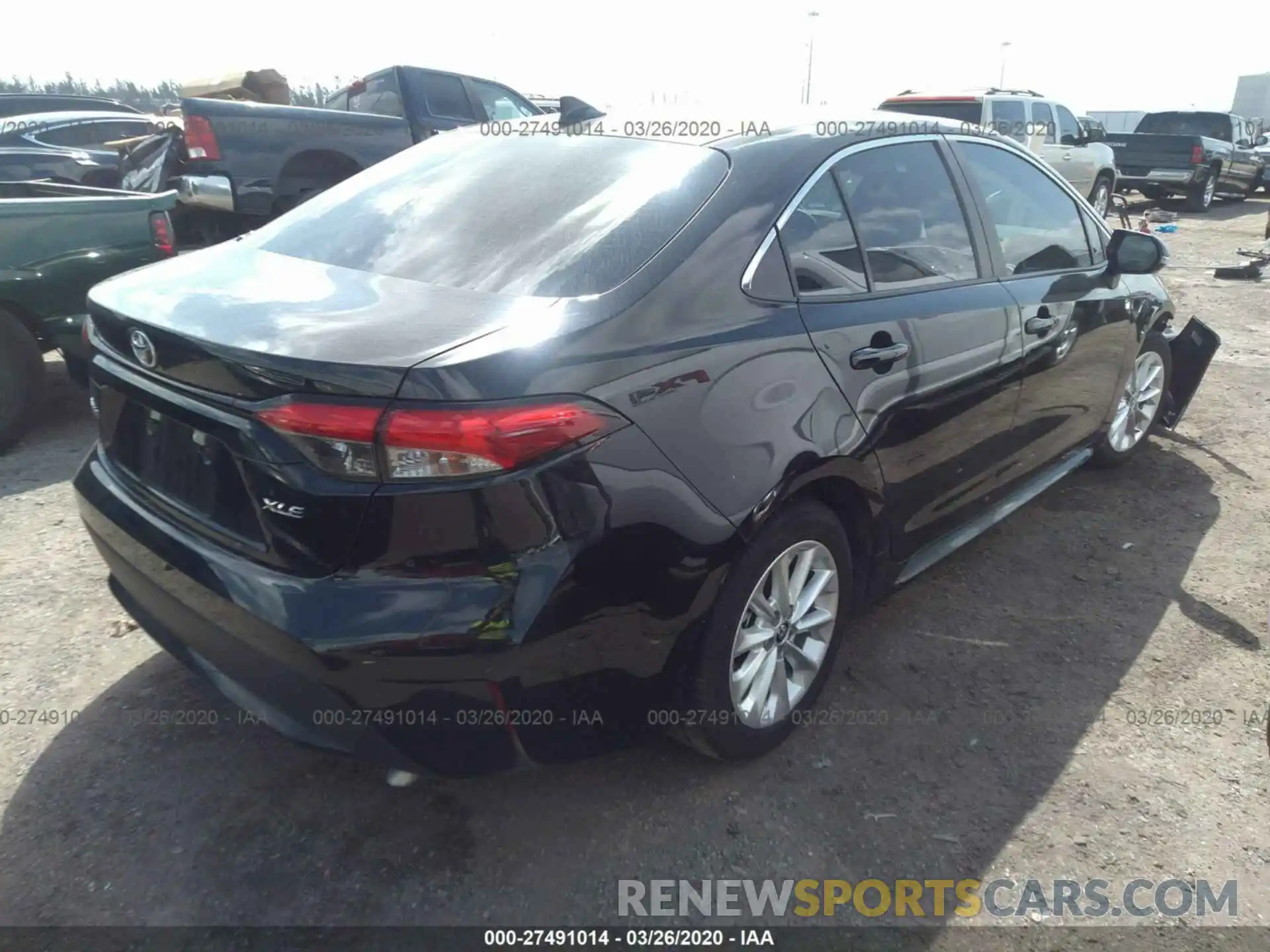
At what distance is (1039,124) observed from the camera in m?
12.8

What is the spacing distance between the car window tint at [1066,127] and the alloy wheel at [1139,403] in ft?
33.5

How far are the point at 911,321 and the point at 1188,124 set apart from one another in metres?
20.6

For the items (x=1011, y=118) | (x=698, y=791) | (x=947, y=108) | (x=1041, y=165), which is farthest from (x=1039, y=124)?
(x=698, y=791)

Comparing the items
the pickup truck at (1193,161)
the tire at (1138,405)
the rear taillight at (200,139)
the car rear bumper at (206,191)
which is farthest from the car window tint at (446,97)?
the pickup truck at (1193,161)

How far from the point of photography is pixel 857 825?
2.40 meters

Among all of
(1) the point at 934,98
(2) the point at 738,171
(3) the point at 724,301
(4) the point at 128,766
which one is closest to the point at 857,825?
(3) the point at 724,301

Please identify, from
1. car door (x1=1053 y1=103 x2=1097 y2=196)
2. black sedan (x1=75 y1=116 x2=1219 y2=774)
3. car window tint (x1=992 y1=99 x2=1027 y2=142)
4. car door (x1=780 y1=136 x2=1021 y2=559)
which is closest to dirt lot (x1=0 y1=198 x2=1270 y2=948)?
black sedan (x1=75 y1=116 x2=1219 y2=774)

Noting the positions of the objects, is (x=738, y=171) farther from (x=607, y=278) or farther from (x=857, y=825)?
(x=857, y=825)

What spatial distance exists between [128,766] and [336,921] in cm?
85

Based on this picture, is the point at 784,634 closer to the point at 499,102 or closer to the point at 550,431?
the point at 550,431

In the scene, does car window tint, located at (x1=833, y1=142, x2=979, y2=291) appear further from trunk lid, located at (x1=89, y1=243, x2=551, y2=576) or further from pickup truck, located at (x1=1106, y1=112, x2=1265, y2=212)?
pickup truck, located at (x1=1106, y1=112, x2=1265, y2=212)

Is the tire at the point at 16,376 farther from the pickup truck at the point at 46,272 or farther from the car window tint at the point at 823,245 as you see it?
the car window tint at the point at 823,245

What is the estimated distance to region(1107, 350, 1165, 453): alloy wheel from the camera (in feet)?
14.9

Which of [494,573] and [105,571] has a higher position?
[494,573]
